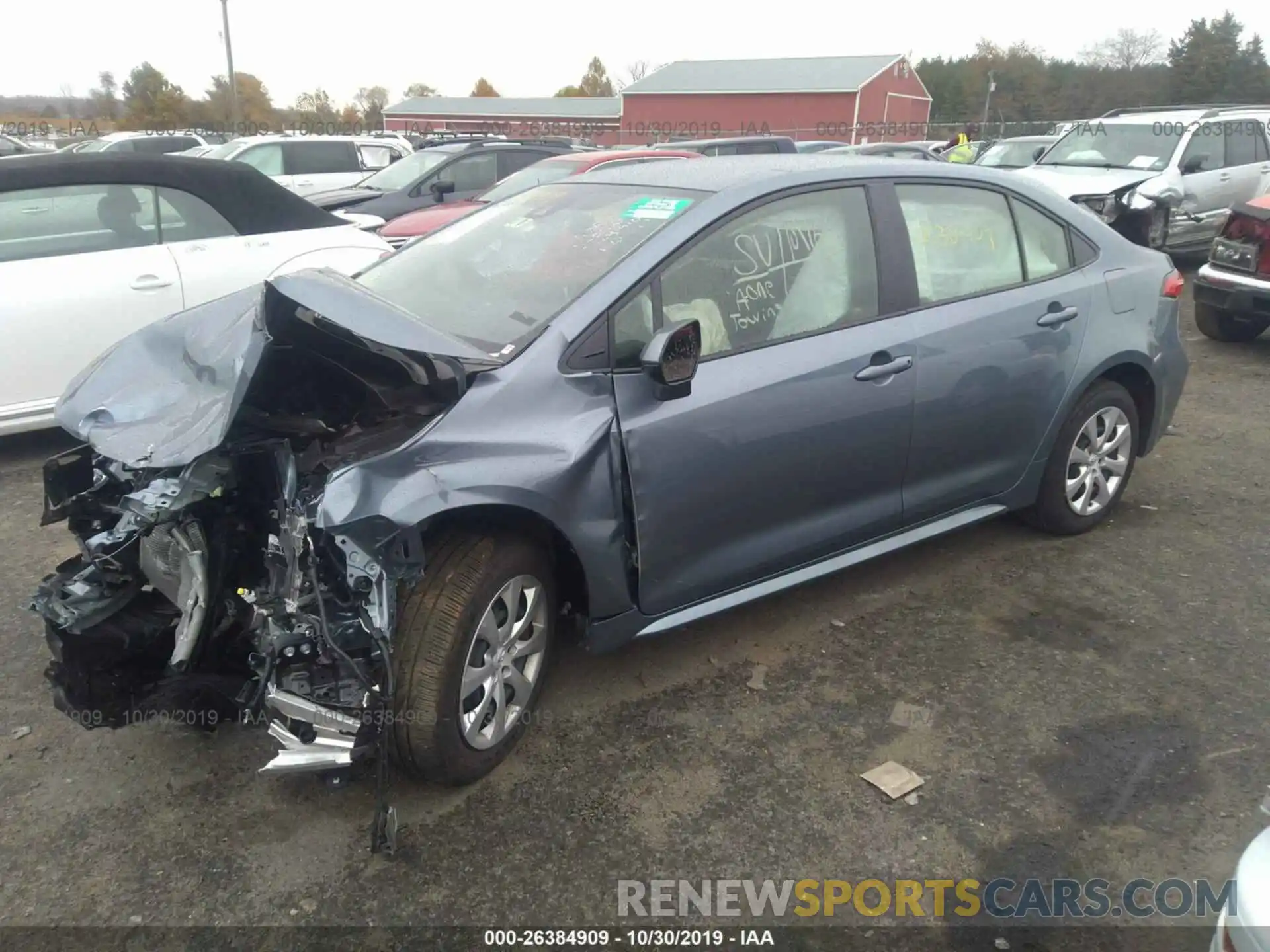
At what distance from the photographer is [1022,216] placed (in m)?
3.98

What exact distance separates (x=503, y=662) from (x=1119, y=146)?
35.5 ft

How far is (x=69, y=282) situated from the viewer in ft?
16.4

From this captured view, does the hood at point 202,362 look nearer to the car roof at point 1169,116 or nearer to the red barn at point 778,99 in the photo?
the car roof at point 1169,116

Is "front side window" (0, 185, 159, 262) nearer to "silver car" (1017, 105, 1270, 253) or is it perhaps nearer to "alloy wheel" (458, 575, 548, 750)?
"alloy wheel" (458, 575, 548, 750)

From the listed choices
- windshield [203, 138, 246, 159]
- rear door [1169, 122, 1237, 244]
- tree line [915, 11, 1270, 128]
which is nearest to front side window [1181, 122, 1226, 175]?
rear door [1169, 122, 1237, 244]

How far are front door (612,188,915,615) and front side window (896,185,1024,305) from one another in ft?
0.83

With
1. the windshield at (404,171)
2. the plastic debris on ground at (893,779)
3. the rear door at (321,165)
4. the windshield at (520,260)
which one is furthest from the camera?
the rear door at (321,165)

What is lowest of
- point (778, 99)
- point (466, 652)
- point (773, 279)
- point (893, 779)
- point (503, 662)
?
point (893, 779)

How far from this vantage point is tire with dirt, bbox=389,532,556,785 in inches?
100

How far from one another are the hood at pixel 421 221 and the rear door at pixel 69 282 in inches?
133

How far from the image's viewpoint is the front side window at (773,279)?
3.01 meters

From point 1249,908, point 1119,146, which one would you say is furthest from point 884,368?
point 1119,146

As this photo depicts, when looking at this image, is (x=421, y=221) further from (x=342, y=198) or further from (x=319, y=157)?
(x=319, y=157)

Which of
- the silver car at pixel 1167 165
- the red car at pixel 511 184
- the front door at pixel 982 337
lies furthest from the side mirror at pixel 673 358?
the silver car at pixel 1167 165
